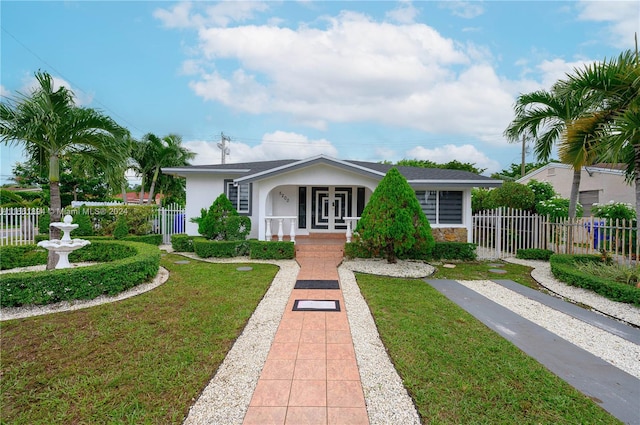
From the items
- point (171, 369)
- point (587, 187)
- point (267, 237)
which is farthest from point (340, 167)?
point (587, 187)

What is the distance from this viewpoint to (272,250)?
34.9ft

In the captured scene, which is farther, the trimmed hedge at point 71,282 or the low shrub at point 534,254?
the low shrub at point 534,254

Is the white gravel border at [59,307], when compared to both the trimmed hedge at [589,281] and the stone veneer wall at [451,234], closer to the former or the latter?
the stone veneer wall at [451,234]

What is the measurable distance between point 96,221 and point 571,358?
1651 cm

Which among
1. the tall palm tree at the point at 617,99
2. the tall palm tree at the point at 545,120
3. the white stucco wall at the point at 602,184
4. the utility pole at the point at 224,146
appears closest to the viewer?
the tall palm tree at the point at 617,99

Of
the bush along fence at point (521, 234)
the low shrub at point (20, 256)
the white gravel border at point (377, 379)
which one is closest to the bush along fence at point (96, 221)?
the low shrub at point (20, 256)

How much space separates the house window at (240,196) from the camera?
545 inches

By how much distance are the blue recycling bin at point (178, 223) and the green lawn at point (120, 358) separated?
376 inches

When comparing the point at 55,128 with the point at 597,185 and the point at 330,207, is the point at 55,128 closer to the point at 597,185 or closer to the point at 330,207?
the point at 330,207

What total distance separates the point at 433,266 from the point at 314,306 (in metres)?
5.63

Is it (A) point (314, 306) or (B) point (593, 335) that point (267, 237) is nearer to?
(A) point (314, 306)

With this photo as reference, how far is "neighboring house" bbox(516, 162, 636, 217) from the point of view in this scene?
50.5 ft

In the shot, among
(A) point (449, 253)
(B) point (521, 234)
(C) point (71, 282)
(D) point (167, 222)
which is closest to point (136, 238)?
(D) point (167, 222)

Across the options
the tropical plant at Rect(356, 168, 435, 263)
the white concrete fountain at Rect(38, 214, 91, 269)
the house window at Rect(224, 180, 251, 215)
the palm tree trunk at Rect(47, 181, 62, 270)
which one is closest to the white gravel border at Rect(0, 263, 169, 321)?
the white concrete fountain at Rect(38, 214, 91, 269)
